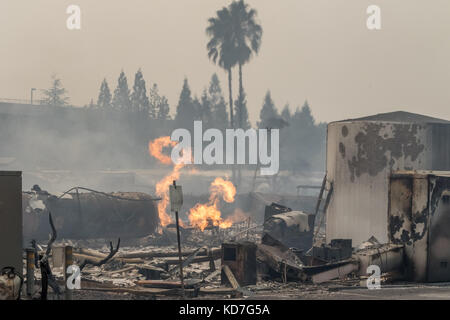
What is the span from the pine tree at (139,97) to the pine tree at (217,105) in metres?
11.9

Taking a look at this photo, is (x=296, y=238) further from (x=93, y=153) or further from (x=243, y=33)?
(x=93, y=153)

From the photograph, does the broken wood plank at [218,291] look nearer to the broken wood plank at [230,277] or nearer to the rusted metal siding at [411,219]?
the broken wood plank at [230,277]

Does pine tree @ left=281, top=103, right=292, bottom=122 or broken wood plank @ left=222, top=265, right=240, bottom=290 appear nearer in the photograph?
broken wood plank @ left=222, top=265, right=240, bottom=290

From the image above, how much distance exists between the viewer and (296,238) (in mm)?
25422

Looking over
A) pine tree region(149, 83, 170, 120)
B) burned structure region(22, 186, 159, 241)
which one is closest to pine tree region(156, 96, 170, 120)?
pine tree region(149, 83, 170, 120)

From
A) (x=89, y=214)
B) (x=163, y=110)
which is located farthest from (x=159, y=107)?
(x=89, y=214)

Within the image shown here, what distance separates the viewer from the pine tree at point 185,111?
102125mm

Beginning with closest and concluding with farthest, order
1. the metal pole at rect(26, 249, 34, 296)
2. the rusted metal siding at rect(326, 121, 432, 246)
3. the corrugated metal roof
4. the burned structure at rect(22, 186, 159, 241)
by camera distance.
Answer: the metal pole at rect(26, 249, 34, 296), the rusted metal siding at rect(326, 121, 432, 246), the corrugated metal roof, the burned structure at rect(22, 186, 159, 241)

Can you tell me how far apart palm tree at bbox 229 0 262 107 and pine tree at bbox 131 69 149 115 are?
31092mm

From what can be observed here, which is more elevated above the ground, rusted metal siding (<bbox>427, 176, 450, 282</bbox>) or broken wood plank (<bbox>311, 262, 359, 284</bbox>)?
rusted metal siding (<bbox>427, 176, 450, 282</bbox>)

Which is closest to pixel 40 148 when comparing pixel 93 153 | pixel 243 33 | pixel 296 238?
→ pixel 93 153

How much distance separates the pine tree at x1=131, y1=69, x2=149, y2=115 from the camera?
103 m

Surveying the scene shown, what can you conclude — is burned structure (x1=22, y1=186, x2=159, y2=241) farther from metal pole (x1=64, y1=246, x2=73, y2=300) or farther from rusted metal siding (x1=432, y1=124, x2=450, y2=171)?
metal pole (x1=64, y1=246, x2=73, y2=300)

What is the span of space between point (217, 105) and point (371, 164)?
97596mm
